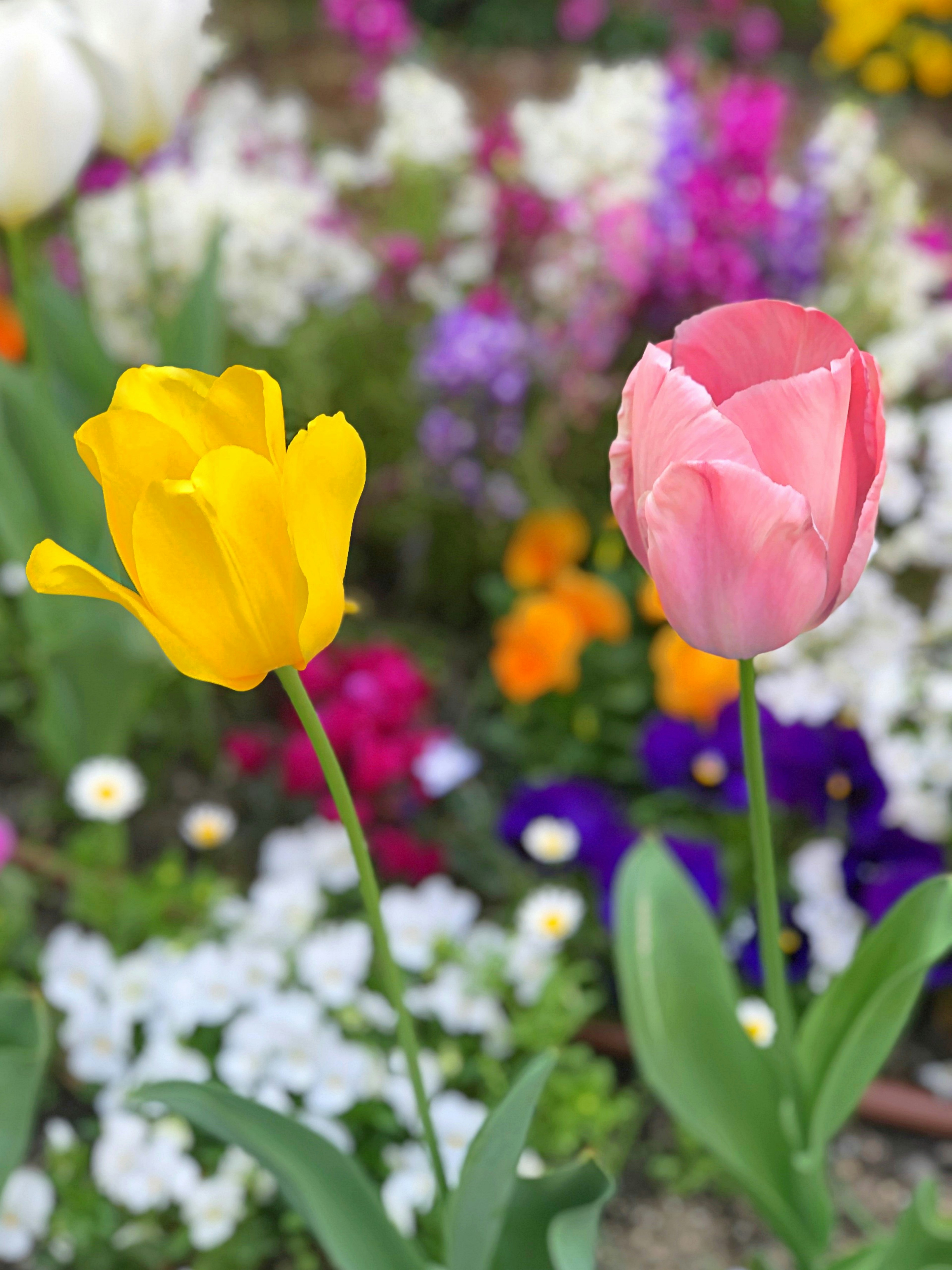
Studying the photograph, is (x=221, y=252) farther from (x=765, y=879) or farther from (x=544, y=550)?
(x=765, y=879)

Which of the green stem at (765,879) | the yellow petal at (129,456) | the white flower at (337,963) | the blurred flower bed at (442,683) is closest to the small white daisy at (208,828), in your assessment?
the blurred flower bed at (442,683)

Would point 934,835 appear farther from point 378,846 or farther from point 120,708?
point 120,708

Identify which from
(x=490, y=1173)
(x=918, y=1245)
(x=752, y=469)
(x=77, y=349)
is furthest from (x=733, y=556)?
(x=77, y=349)

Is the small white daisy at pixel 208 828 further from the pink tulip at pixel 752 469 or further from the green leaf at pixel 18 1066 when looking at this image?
the pink tulip at pixel 752 469

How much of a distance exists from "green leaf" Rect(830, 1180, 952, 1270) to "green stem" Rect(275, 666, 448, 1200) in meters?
0.24

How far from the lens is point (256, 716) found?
1534 mm

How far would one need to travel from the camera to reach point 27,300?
1.06 metres

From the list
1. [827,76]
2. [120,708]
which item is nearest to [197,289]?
[120,708]

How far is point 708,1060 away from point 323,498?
1.51ft

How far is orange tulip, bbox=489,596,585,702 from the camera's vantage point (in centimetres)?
135

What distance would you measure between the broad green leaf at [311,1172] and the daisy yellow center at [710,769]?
0.59 metres

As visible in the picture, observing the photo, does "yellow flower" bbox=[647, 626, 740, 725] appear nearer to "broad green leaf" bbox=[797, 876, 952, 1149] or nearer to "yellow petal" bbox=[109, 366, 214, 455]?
"broad green leaf" bbox=[797, 876, 952, 1149]

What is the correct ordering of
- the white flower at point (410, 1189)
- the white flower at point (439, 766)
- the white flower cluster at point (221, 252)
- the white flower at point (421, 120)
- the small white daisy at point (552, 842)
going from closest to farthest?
the white flower at point (410, 1189)
the small white daisy at point (552, 842)
the white flower at point (439, 766)
the white flower cluster at point (221, 252)
the white flower at point (421, 120)

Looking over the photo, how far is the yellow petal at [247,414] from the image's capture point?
0.43 metres
